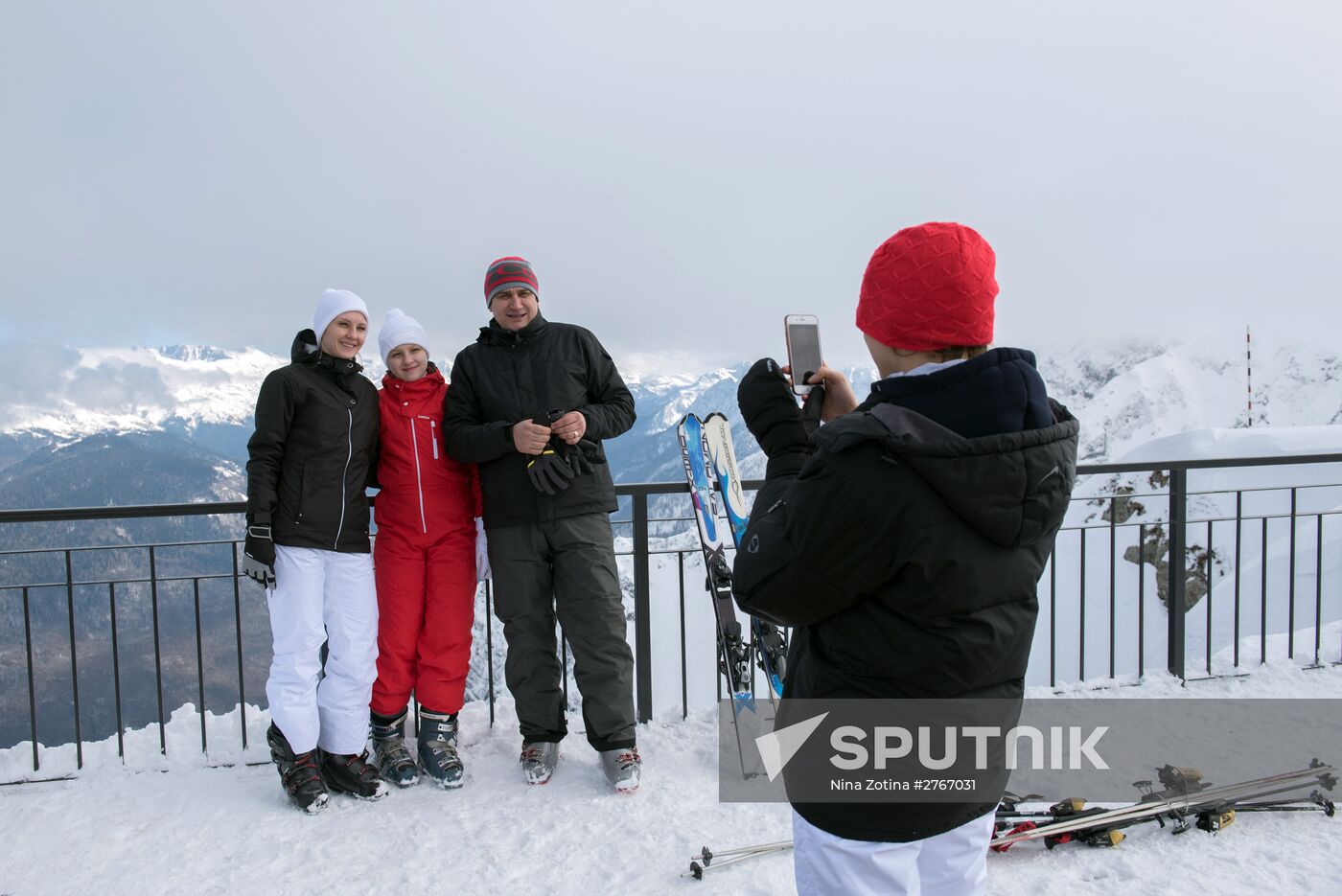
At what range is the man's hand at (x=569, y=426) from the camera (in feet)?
9.29

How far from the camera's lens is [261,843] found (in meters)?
2.63

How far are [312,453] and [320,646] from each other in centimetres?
71

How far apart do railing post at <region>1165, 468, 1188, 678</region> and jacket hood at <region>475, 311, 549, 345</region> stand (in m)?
3.20

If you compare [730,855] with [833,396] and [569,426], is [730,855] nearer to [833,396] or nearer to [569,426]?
[569,426]

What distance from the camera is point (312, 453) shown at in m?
2.79

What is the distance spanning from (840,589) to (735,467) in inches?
66.7

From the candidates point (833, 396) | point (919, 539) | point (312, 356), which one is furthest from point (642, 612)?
point (919, 539)

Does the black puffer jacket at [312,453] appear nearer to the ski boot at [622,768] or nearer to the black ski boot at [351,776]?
the black ski boot at [351,776]

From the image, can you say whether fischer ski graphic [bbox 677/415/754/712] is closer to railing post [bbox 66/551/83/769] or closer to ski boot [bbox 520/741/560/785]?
ski boot [bbox 520/741/560/785]

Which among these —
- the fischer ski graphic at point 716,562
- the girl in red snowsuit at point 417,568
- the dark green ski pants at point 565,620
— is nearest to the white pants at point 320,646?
the girl in red snowsuit at point 417,568

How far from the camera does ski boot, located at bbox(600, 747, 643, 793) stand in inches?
114

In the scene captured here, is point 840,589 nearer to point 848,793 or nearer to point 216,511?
point 848,793

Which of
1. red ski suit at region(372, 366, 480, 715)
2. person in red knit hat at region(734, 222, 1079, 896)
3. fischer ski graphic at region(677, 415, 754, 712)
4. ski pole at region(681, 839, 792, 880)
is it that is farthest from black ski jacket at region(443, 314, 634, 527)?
person in red knit hat at region(734, 222, 1079, 896)

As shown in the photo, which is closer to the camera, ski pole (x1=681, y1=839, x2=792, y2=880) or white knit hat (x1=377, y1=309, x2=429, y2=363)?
ski pole (x1=681, y1=839, x2=792, y2=880)
